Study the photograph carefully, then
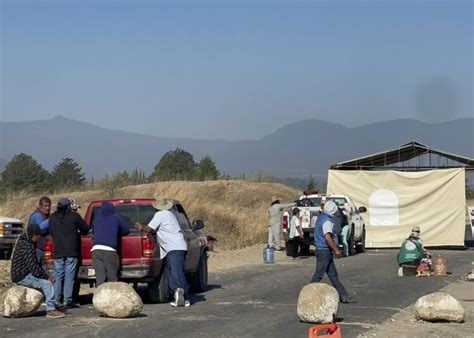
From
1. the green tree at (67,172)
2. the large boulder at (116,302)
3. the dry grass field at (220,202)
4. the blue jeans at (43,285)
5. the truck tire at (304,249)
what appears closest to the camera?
the large boulder at (116,302)

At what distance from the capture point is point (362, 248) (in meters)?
31.7

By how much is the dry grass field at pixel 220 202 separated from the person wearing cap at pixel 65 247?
18.8 metres

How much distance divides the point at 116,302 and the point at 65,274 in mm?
1451

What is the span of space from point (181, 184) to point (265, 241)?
1713cm

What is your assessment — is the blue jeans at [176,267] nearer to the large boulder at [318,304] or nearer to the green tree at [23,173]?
the large boulder at [318,304]

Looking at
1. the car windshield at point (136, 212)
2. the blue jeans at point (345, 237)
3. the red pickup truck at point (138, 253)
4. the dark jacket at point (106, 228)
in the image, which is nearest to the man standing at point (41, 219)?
the red pickup truck at point (138, 253)

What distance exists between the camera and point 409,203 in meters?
33.1

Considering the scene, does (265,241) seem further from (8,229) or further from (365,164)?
(8,229)

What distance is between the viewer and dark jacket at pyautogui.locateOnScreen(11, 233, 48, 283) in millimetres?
14484

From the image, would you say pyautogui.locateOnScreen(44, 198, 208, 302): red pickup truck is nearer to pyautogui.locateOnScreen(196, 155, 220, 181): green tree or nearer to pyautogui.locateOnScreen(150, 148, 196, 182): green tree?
pyautogui.locateOnScreen(196, 155, 220, 181): green tree

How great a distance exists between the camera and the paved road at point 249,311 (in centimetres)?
1280

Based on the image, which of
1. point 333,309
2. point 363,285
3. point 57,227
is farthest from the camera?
point 363,285

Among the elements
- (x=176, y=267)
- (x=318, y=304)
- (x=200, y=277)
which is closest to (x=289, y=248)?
(x=200, y=277)

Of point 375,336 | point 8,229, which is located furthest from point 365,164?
point 375,336
